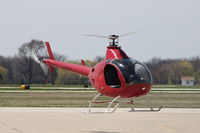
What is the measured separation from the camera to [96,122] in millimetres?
30594

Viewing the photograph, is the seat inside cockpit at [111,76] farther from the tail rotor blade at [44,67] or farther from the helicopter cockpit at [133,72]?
the tail rotor blade at [44,67]

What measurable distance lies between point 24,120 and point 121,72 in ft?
32.9

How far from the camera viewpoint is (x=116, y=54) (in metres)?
23.7

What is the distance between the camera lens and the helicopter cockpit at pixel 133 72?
895 inches

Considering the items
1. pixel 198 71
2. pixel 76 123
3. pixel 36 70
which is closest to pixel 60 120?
pixel 76 123

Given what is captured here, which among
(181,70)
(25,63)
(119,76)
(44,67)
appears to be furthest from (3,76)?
(119,76)

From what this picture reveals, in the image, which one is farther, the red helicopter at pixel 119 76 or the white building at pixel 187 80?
the white building at pixel 187 80

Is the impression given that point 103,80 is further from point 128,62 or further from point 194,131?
point 194,131

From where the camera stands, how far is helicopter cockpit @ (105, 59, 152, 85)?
2273 centimetres

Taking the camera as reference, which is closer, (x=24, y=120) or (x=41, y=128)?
(x=41, y=128)

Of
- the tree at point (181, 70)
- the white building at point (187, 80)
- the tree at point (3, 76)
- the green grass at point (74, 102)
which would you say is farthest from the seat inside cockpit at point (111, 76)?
the tree at point (181, 70)

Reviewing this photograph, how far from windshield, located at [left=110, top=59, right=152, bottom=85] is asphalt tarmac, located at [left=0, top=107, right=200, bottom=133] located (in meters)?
1.44

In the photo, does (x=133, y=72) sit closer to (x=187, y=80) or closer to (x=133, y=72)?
(x=133, y=72)

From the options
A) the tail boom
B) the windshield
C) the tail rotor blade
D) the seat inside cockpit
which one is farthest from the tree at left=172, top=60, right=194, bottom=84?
the windshield
